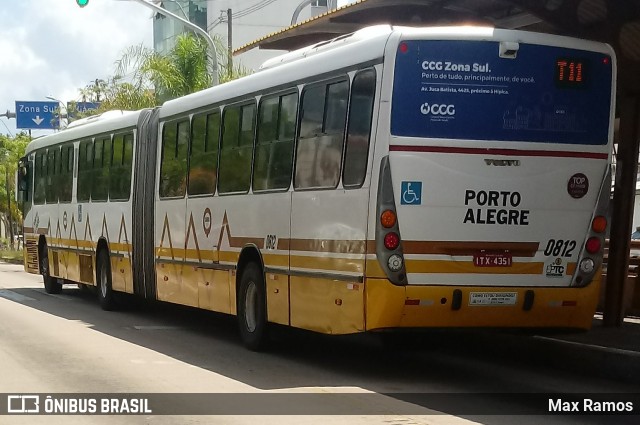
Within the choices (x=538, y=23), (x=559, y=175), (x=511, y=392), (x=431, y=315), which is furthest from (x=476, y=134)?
(x=538, y=23)

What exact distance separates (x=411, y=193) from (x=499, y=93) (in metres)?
1.34

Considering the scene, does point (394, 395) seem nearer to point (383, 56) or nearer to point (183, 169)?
point (383, 56)

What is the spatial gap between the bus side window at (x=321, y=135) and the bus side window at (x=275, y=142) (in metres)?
0.26

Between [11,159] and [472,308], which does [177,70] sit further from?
[11,159]

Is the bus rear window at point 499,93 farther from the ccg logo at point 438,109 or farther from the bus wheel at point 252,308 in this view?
the bus wheel at point 252,308

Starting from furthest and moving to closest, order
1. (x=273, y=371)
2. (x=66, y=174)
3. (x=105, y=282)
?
(x=66, y=174) < (x=105, y=282) < (x=273, y=371)

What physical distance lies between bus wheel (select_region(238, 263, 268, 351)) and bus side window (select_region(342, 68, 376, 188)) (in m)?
2.51

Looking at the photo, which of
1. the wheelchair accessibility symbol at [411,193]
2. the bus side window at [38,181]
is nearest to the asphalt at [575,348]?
the wheelchair accessibility symbol at [411,193]

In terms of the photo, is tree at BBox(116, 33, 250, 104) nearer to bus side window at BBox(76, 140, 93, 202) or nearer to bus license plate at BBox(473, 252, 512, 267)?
bus side window at BBox(76, 140, 93, 202)

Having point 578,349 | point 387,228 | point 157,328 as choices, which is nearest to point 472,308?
point 387,228

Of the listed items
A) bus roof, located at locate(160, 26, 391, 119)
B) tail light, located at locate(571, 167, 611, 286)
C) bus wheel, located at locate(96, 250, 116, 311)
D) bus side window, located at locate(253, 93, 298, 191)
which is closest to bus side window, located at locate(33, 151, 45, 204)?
bus wheel, located at locate(96, 250, 116, 311)

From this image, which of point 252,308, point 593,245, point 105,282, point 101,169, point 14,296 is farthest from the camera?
point 14,296

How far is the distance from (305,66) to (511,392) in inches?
165

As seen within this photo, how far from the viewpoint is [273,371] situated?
12242mm
